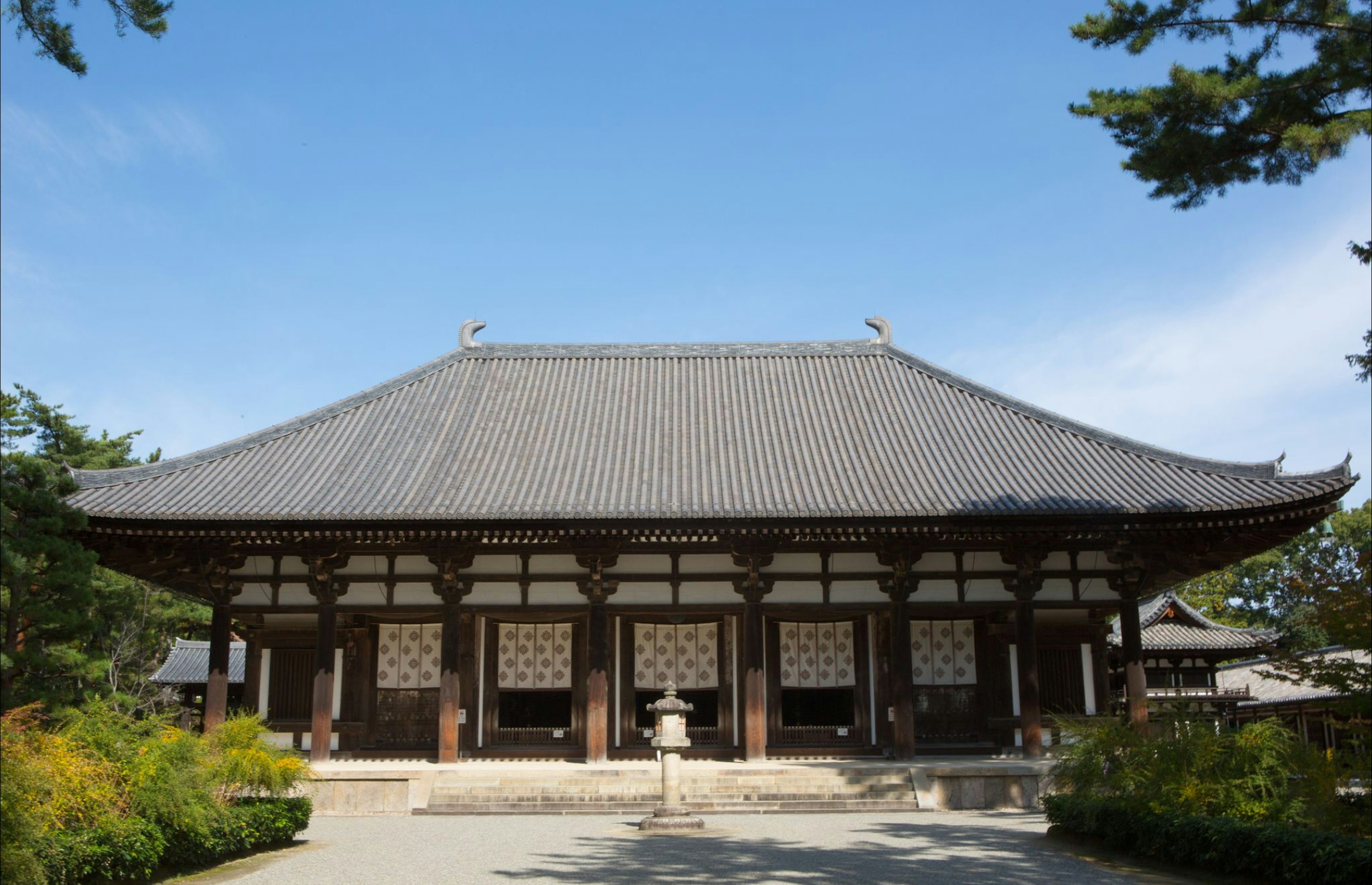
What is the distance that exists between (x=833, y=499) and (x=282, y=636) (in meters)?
9.95

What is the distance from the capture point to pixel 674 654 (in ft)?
59.7

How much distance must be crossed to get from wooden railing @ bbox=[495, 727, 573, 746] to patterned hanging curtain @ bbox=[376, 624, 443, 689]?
150 cm

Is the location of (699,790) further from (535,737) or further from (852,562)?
(852,562)

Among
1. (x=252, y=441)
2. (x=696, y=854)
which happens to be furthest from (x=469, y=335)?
(x=696, y=854)

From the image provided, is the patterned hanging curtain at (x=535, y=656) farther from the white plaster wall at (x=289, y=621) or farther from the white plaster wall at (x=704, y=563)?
the white plaster wall at (x=289, y=621)

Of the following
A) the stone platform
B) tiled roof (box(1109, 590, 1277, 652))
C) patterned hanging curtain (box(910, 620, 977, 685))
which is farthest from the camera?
tiled roof (box(1109, 590, 1277, 652))

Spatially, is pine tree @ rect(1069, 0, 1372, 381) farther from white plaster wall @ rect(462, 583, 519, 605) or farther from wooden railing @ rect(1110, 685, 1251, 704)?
wooden railing @ rect(1110, 685, 1251, 704)

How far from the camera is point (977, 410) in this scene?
A: 2031cm

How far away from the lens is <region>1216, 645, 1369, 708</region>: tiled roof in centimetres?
2986

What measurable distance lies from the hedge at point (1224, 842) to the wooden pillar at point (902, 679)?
4611 mm

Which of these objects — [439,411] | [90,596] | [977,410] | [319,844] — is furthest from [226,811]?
[977,410]

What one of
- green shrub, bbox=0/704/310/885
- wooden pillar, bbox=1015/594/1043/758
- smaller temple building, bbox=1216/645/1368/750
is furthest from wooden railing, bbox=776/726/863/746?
smaller temple building, bbox=1216/645/1368/750

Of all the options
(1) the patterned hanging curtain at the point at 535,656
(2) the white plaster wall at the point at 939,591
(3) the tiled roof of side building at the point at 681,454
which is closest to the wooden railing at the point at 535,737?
(1) the patterned hanging curtain at the point at 535,656

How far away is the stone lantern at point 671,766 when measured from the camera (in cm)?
1270
